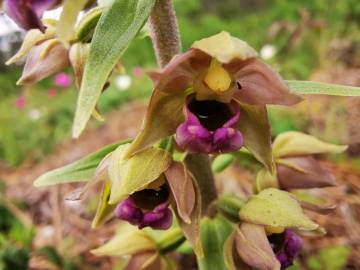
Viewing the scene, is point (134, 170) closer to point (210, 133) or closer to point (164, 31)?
point (210, 133)

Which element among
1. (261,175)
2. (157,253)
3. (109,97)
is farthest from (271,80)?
(109,97)

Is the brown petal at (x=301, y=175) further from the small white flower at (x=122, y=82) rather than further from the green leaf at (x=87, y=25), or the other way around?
the small white flower at (x=122, y=82)

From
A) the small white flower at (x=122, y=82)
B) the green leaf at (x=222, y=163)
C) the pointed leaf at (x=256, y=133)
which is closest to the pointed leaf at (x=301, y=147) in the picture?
the green leaf at (x=222, y=163)

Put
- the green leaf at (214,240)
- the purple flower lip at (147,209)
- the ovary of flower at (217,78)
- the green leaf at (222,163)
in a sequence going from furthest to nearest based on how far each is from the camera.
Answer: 1. the green leaf at (222,163)
2. the green leaf at (214,240)
3. the purple flower lip at (147,209)
4. the ovary of flower at (217,78)

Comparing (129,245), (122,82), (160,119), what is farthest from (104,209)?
(122,82)

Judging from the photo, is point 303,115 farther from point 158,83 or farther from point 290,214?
point 158,83

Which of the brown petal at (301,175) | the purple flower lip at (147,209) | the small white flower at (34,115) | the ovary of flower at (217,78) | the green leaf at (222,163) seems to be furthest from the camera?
the small white flower at (34,115)
